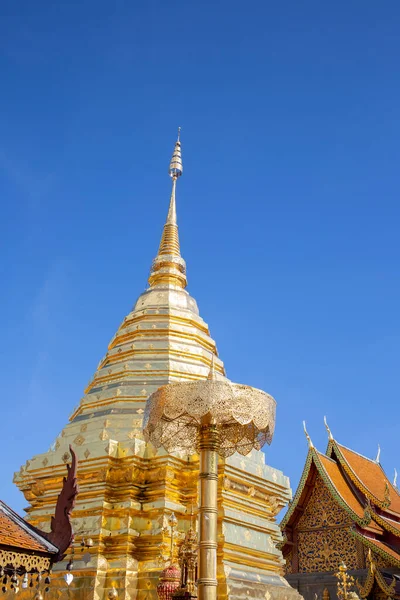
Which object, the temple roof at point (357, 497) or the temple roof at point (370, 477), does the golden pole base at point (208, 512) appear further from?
the temple roof at point (370, 477)

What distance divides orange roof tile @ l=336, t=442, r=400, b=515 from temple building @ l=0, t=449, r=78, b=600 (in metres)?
8.98

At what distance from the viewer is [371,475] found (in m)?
14.7

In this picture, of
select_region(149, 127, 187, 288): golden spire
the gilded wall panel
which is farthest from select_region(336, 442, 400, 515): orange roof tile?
select_region(149, 127, 187, 288): golden spire

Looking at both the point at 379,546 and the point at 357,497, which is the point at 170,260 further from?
the point at 379,546

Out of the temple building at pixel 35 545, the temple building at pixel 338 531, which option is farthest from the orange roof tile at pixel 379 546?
the temple building at pixel 35 545

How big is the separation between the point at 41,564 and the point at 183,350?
6715mm

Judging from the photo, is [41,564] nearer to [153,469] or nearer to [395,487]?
[153,469]

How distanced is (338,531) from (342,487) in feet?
3.21

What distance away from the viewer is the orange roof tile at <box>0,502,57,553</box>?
500 cm

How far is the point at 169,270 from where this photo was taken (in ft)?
45.2

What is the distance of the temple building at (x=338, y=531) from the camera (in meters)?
11.6

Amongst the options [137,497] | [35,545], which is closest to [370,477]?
[137,497]

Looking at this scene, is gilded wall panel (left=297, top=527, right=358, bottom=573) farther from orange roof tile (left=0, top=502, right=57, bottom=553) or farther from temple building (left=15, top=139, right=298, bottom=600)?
orange roof tile (left=0, top=502, right=57, bottom=553)

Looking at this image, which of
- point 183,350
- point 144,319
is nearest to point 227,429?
point 183,350
